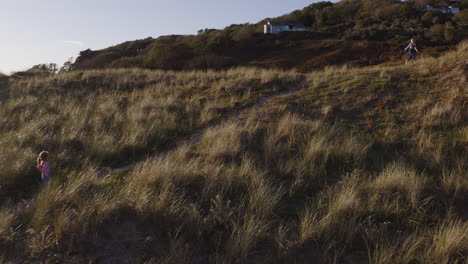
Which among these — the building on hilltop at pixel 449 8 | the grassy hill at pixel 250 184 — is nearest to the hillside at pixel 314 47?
the building on hilltop at pixel 449 8

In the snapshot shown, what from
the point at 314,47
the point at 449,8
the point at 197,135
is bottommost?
the point at 197,135

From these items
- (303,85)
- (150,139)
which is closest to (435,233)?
(150,139)

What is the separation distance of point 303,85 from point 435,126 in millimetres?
6351

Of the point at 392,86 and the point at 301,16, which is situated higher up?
the point at 301,16

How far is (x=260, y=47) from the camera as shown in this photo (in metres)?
32.6

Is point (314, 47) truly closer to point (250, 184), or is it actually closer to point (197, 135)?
point (197, 135)

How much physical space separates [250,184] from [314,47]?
90.5 ft

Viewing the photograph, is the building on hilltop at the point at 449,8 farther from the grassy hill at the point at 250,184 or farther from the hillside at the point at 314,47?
the grassy hill at the point at 250,184

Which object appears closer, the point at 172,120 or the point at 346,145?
the point at 346,145

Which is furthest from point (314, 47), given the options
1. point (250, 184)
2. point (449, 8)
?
point (449, 8)

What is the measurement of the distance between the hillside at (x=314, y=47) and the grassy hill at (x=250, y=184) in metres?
14.1

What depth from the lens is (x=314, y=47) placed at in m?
29.3

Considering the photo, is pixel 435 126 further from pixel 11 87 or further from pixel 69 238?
pixel 11 87

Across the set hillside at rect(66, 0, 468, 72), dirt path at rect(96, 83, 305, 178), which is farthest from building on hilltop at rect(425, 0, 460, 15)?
dirt path at rect(96, 83, 305, 178)
